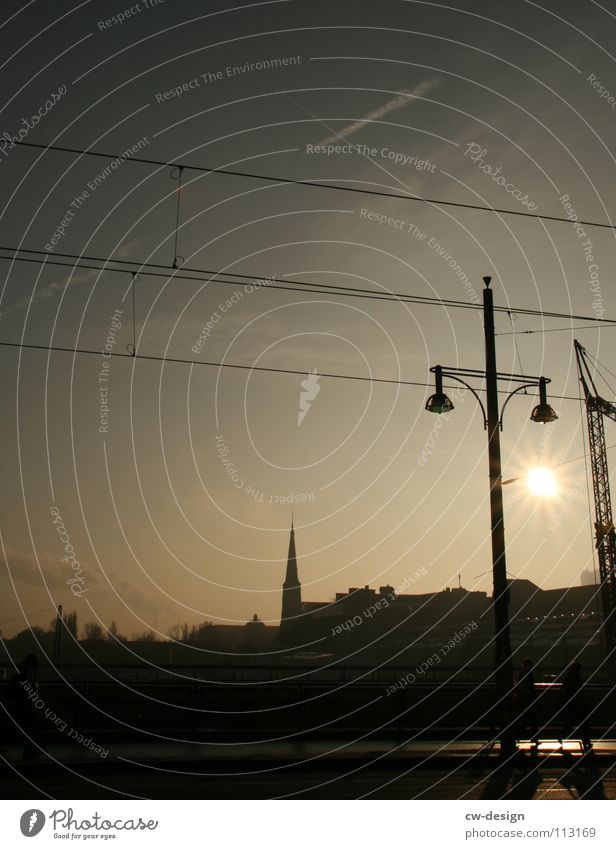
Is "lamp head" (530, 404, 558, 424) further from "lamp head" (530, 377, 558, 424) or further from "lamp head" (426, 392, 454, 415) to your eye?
"lamp head" (426, 392, 454, 415)

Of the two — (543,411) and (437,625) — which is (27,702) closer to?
(543,411)

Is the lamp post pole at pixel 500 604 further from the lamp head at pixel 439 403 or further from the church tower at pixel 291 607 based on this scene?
the church tower at pixel 291 607

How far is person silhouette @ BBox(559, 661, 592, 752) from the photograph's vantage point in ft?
63.3

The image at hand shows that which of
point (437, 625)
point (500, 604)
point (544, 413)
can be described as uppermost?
point (544, 413)

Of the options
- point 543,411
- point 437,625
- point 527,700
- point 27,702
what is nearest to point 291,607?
point 437,625

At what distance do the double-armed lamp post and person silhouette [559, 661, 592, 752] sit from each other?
5.56ft

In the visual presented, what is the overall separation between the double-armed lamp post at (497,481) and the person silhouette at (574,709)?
66.8 inches

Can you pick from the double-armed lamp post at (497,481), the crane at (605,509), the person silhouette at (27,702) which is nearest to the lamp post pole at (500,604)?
the double-armed lamp post at (497,481)

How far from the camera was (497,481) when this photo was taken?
19.3 metres

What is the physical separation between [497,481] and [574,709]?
18.3 ft

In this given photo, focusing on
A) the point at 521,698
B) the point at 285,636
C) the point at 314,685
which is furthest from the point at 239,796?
the point at 285,636

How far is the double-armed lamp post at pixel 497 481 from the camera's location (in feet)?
61.0
